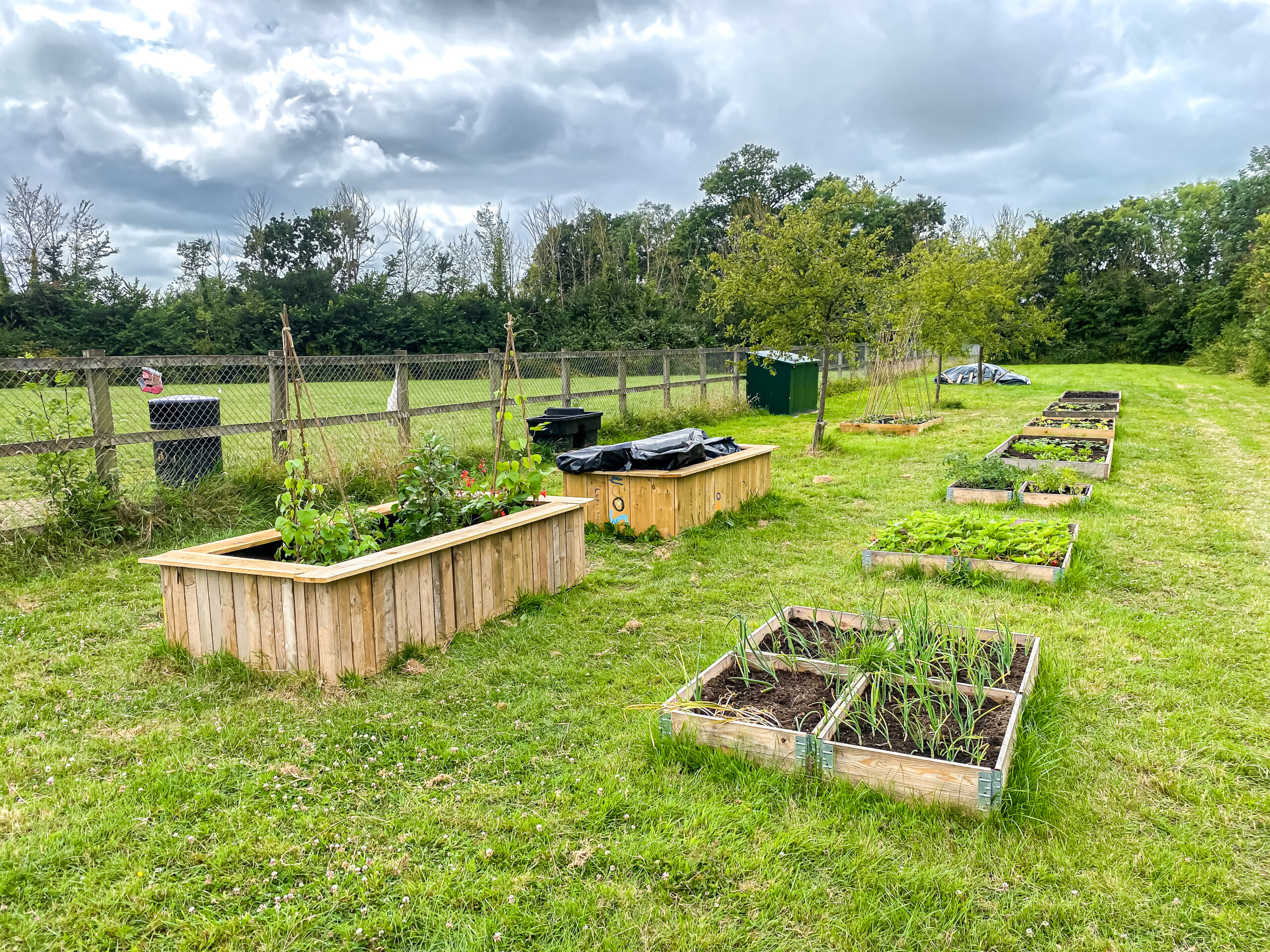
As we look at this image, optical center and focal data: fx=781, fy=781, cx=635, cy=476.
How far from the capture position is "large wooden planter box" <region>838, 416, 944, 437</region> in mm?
13414

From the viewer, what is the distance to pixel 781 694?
3318 millimetres

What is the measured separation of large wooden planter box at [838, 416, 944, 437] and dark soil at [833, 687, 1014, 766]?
416 inches

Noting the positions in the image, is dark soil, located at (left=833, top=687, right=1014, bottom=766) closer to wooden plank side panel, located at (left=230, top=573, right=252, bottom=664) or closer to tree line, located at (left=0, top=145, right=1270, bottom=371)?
wooden plank side panel, located at (left=230, top=573, right=252, bottom=664)

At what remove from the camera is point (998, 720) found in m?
3.05

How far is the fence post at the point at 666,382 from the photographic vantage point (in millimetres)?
14227

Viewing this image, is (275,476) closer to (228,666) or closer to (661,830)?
(228,666)

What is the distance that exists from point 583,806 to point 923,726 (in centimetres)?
132

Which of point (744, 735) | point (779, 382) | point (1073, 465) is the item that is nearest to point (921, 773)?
point (744, 735)

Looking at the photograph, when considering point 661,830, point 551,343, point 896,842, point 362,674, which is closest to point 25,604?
point 362,674

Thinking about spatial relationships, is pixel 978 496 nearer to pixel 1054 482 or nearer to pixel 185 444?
pixel 1054 482

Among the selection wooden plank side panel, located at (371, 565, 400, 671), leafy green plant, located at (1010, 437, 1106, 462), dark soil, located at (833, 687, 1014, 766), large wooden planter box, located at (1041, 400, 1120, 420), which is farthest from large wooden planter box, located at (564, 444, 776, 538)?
large wooden planter box, located at (1041, 400, 1120, 420)

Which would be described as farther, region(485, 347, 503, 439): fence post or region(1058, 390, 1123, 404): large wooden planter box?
region(1058, 390, 1123, 404): large wooden planter box

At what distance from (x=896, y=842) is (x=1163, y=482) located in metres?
Result: 7.83

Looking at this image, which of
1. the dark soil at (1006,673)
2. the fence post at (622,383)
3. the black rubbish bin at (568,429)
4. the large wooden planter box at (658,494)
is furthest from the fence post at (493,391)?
the dark soil at (1006,673)
